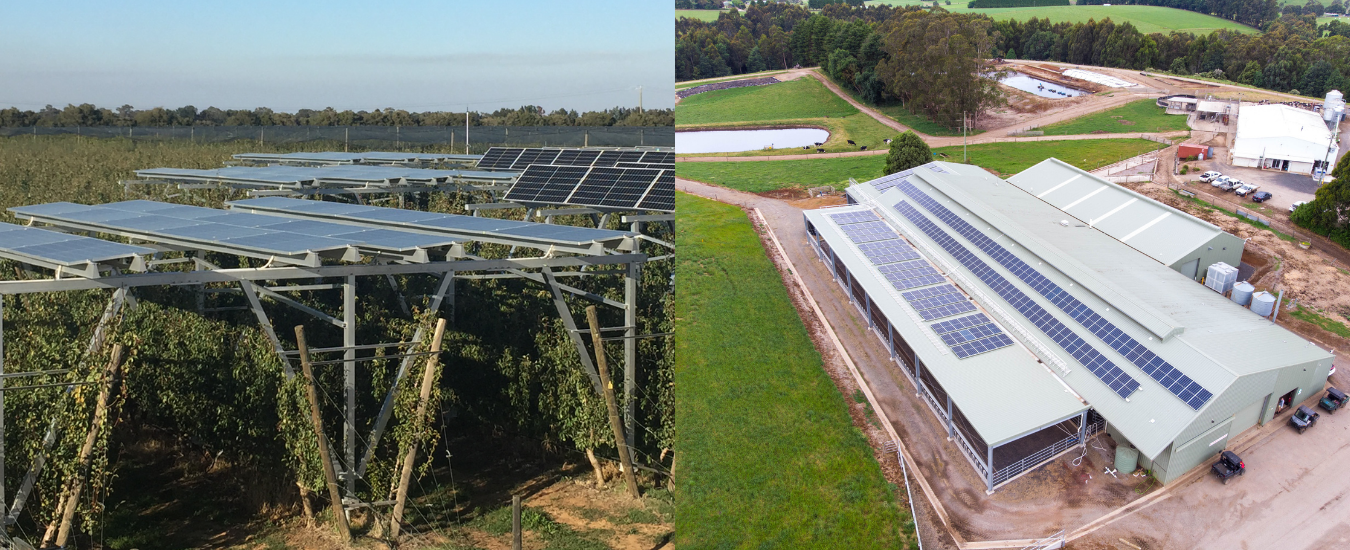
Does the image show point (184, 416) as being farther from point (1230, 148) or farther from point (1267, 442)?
point (1230, 148)

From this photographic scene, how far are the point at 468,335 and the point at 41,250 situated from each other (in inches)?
249

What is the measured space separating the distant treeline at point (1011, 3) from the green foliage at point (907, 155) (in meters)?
69.4

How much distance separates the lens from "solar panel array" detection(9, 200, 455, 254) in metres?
11.7

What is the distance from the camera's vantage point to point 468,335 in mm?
14008

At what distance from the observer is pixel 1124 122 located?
5303 centimetres

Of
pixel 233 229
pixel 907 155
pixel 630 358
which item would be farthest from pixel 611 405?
pixel 907 155

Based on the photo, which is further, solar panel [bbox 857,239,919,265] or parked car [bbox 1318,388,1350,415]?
solar panel [bbox 857,239,919,265]

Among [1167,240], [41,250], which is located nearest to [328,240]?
[41,250]

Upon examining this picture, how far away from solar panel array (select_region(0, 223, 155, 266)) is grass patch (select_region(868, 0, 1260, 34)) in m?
83.5

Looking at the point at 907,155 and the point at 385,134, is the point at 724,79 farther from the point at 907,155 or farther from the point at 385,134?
the point at 385,134

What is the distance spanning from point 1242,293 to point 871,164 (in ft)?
66.9

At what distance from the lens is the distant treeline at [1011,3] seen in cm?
9779

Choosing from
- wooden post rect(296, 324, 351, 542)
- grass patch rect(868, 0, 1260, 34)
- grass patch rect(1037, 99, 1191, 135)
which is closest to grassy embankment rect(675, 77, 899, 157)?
grass patch rect(1037, 99, 1191, 135)

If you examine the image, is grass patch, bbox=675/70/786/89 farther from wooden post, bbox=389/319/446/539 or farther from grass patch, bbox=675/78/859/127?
wooden post, bbox=389/319/446/539
